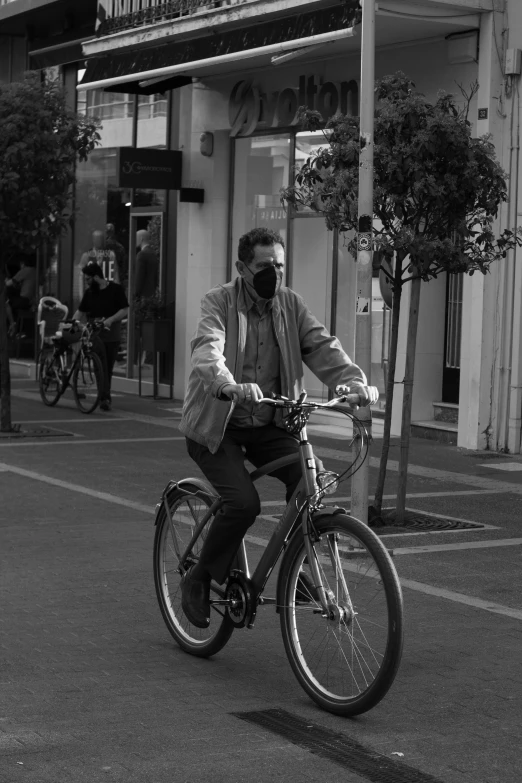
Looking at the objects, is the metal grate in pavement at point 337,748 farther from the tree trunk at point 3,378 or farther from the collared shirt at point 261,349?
the tree trunk at point 3,378

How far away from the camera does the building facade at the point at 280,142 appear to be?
13.8 meters

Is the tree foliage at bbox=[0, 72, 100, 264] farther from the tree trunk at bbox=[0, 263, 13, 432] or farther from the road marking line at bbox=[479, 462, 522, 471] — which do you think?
the road marking line at bbox=[479, 462, 522, 471]

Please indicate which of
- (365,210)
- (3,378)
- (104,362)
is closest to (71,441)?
(3,378)

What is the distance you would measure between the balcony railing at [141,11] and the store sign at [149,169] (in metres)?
1.69

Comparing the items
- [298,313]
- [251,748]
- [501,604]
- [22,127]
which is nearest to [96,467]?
[22,127]

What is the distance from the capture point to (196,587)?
5727 millimetres

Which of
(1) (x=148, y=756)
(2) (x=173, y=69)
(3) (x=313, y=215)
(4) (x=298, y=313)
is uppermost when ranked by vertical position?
(2) (x=173, y=69)

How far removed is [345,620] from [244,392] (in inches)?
37.1

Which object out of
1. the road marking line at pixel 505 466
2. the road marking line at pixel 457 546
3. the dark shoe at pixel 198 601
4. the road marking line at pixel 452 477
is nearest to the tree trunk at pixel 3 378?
the road marking line at pixel 452 477

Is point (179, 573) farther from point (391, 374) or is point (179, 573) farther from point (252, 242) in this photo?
point (391, 374)

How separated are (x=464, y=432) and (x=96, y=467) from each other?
13.8 feet

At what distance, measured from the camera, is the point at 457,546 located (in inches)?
340

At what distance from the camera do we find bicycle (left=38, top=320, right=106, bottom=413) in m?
16.6

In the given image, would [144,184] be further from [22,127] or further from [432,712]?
[432,712]
